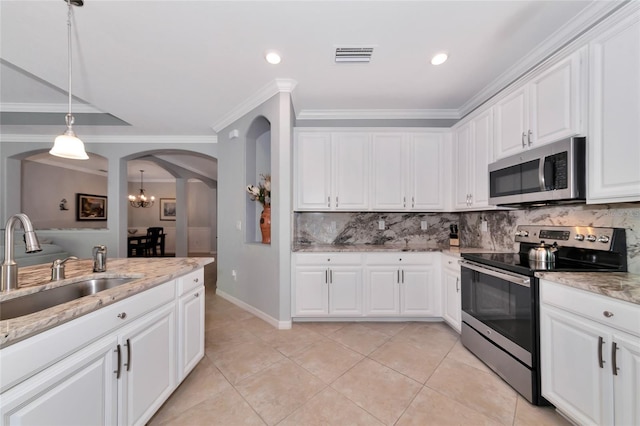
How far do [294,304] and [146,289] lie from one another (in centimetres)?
167

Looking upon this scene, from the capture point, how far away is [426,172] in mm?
3127

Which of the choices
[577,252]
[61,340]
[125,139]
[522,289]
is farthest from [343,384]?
[125,139]

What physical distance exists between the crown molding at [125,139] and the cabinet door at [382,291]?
3.51 m

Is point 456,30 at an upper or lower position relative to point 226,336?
upper

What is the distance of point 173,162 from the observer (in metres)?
5.93

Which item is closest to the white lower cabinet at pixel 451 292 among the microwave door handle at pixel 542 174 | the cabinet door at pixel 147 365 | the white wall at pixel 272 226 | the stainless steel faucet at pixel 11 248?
the microwave door handle at pixel 542 174

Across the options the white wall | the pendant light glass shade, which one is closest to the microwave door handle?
the white wall

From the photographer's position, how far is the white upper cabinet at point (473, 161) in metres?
2.45

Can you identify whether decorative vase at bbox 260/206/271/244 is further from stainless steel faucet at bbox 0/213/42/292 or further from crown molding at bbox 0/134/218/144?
stainless steel faucet at bbox 0/213/42/292

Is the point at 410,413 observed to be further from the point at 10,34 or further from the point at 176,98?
the point at 10,34

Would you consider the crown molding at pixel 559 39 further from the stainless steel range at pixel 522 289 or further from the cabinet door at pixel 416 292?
the cabinet door at pixel 416 292

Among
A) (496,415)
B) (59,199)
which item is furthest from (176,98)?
(59,199)

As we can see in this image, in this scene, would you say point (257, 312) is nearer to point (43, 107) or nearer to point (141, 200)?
point (43, 107)

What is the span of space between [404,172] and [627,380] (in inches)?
95.2
